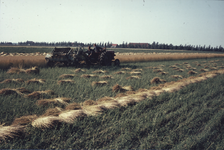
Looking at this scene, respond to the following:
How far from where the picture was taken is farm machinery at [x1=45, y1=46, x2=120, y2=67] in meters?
10.6

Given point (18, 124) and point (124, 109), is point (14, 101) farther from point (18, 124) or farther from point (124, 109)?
point (124, 109)

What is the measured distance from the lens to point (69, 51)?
10938 millimetres

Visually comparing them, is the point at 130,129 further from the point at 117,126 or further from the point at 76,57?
the point at 76,57

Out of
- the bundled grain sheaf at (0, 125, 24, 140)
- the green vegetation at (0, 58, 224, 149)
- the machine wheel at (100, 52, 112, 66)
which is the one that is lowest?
the green vegetation at (0, 58, 224, 149)

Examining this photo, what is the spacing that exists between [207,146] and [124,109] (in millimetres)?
1647

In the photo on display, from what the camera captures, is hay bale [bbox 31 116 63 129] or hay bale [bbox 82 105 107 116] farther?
hay bale [bbox 82 105 107 116]

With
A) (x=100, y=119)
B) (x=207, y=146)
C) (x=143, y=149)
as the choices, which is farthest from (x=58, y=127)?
(x=207, y=146)

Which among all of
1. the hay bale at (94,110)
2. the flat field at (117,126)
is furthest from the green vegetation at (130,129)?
the hay bale at (94,110)

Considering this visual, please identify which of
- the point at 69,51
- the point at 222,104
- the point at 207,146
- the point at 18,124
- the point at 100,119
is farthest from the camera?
the point at 69,51

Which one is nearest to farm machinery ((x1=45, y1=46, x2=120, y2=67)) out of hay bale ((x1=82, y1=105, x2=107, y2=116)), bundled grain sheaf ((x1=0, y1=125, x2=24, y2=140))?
hay bale ((x1=82, y1=105, x2=107, y2=116))

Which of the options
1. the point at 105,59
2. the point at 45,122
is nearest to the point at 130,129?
the point at 45,122

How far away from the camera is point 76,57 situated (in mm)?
10773

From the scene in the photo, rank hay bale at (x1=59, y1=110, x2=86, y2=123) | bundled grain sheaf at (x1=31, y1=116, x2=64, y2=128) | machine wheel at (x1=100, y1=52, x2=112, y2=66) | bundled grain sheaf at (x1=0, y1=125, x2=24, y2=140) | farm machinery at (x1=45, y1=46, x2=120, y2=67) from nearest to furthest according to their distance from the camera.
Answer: bundled grain sheaf at (x1=0, y1=125, x2=24, y2=140)
bundled grain sheaf at (x1=31, y1=116, x2=64, y2=128)
hay bale at (x1=59, y1=110, x2=86, y2=123)
farm machinery at (x1=45, y1=46, x2=120, y2=67)
machine wheel at (x1=100, y1=52, x2=112, y2=66)

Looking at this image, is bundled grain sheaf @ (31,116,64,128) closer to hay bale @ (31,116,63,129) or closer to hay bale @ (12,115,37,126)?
hay bale @ (31,116,63,129)
